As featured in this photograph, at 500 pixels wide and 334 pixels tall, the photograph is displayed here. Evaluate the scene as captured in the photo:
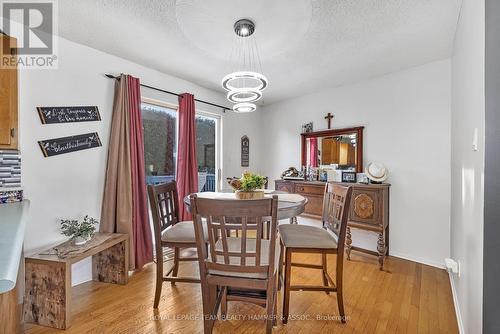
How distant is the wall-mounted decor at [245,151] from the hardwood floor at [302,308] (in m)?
2.35

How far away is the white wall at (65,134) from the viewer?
2086 millimetres

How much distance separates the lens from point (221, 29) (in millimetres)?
1877

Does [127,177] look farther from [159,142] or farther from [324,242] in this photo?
[324,242]

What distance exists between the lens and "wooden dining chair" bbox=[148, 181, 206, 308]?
1925 mm

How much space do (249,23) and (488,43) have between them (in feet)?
4.64

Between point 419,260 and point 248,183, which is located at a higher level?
point 248,183

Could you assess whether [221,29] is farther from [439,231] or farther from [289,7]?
[439,231]

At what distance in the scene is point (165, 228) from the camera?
214 cm

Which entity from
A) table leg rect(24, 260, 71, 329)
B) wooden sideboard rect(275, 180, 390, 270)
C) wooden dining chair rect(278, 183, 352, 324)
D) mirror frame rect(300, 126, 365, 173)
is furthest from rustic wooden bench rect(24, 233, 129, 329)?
mirror frame rect(300, 126, 365, 173)

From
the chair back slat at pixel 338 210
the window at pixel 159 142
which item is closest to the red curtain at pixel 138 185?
the window at pixel 159 142

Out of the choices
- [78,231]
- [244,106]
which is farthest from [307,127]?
[78,231]

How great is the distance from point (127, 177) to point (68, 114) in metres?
0.81

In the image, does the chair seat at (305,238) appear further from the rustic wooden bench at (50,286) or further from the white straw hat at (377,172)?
the rustic wooden bench at (50,286)

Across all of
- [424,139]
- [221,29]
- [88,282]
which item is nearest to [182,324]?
[88,282]
